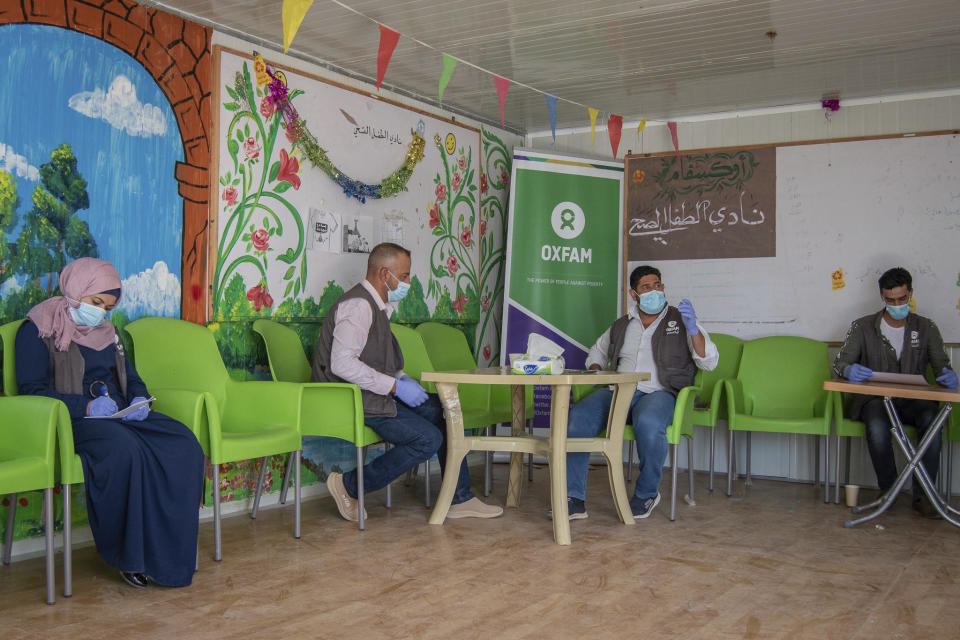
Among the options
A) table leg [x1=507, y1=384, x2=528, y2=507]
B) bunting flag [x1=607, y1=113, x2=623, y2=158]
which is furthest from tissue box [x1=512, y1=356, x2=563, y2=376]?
bunting flag [x1=607, y1=113, x2=623, y2=158]

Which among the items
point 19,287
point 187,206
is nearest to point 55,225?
point 19,287

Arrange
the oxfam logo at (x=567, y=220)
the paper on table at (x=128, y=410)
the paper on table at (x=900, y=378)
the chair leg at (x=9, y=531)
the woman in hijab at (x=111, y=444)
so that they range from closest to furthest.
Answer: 1. the woman in hijab at (x=111, y=444)
2. the paper on table at (x=128, y=410)
3. the chair leg at (x=9, y=531)
4. the paper on table at (x=900, y=378)
5. the oxfam logo at (x=567, y=220)

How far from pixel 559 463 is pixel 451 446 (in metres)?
0.55

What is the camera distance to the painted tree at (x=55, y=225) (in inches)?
139

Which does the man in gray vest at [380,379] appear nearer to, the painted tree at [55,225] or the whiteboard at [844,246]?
the painted tree at [55,225]

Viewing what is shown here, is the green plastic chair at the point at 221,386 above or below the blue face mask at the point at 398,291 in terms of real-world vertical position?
below

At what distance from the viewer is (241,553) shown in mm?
3627

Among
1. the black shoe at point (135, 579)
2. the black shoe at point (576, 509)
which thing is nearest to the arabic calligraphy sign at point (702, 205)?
the black shoe at point (576, 509)

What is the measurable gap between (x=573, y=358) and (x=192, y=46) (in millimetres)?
3184

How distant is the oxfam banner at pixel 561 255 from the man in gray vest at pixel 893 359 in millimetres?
1752

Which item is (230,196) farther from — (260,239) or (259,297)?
(259,297)

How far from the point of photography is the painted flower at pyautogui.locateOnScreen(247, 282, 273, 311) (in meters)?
4.48

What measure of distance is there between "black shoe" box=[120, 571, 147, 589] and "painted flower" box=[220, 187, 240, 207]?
6.15 ft

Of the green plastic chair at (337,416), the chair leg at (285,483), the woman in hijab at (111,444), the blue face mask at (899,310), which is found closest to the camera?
the woman in hijab at (111,444)
